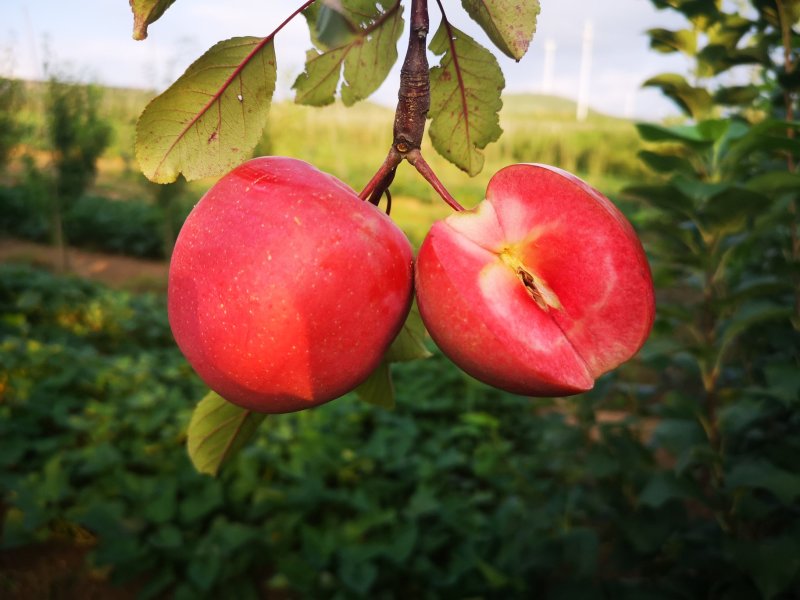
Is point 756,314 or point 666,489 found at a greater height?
point 756,314

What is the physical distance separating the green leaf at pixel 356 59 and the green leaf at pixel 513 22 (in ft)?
0.27

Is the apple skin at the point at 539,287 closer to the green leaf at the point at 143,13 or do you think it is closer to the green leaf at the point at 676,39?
the green leaf at the point at 143,13

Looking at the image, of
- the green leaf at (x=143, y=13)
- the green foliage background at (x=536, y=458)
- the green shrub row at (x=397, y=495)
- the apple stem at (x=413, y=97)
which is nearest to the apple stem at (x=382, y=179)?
the apple stem at (x=413, y=97)

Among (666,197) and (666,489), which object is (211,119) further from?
(666,489)

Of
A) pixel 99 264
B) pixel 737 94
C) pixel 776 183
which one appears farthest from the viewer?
pixel 99 264

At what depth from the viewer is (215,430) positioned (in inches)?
17.9

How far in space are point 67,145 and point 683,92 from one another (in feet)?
20.7

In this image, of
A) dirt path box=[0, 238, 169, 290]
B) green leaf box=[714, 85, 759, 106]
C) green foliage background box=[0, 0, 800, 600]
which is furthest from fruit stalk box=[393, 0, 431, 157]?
dirt path box=[0, 238, 169, 290]

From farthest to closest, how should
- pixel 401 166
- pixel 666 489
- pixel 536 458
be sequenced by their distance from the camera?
pixel 401 166, pixel 536 458, pixel 666 489

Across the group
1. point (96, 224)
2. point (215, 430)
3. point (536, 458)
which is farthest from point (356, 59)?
point (96, 224)

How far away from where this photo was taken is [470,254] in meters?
0.34

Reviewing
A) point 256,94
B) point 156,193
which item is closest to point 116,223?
point 156,193

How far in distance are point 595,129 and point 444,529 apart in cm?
1339

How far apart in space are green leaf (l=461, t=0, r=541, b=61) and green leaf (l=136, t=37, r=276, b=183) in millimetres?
119
